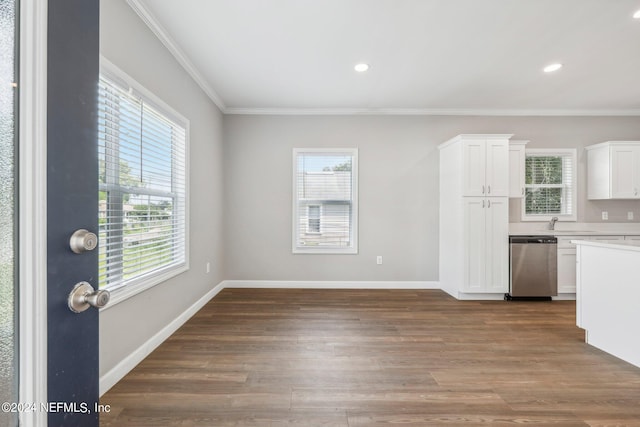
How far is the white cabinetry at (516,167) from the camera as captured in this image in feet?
13.2

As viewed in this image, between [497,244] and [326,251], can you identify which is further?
[326,251]

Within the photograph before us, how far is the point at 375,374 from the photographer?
82.2 inches

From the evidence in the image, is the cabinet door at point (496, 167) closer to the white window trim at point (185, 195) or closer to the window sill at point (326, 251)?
the window sill at point (326, 251)

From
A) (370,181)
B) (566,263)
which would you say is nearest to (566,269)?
(566,263)

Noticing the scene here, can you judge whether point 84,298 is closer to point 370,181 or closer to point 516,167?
point 370,181

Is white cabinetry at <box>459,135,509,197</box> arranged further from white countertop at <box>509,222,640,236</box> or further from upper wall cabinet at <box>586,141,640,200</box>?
upper wall cabinet at <box>586,141,640,200</box>

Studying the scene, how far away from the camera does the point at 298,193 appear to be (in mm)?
4348

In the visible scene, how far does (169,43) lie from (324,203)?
262 cm

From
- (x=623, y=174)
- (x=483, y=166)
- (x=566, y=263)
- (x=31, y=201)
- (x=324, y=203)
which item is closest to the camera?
(x=31, y=201)

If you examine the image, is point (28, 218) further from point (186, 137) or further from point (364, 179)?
point (364, 179)

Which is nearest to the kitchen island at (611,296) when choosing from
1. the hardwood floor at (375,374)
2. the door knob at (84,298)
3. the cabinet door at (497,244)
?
the hardwood floor at (375,374)

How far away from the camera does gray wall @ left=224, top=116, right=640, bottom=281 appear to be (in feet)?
14.1

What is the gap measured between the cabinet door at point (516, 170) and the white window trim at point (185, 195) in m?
4.07

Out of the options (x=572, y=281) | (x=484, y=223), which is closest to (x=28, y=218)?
(x=484, y=223)
